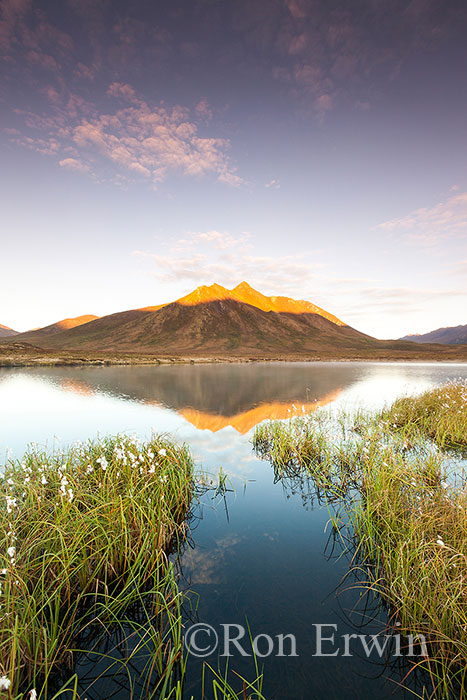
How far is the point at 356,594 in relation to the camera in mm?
5223

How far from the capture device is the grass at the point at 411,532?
150 inches

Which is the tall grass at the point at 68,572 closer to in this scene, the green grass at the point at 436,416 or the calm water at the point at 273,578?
the calm water at the point at 273,578

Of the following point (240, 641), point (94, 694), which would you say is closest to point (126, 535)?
point (94, 694)

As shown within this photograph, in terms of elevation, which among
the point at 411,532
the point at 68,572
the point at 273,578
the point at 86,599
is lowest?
the point at 273,578

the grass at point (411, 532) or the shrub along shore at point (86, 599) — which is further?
the grass at point (411, 532)

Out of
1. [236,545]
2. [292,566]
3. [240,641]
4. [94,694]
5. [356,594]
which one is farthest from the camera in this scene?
[236,545]

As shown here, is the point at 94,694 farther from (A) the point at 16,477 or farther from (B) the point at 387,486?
(B) the point at 387,486

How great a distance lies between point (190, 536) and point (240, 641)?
2.96 metres

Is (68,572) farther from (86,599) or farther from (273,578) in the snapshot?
(273,578)

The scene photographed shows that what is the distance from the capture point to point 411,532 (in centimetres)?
514

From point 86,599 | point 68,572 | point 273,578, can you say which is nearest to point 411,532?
point 273,578

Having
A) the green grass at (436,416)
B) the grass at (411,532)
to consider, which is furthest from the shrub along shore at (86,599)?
the green grass at (436,416)

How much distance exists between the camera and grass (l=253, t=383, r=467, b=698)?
3.81 m

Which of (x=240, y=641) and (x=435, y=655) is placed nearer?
(x=435, y=655)
